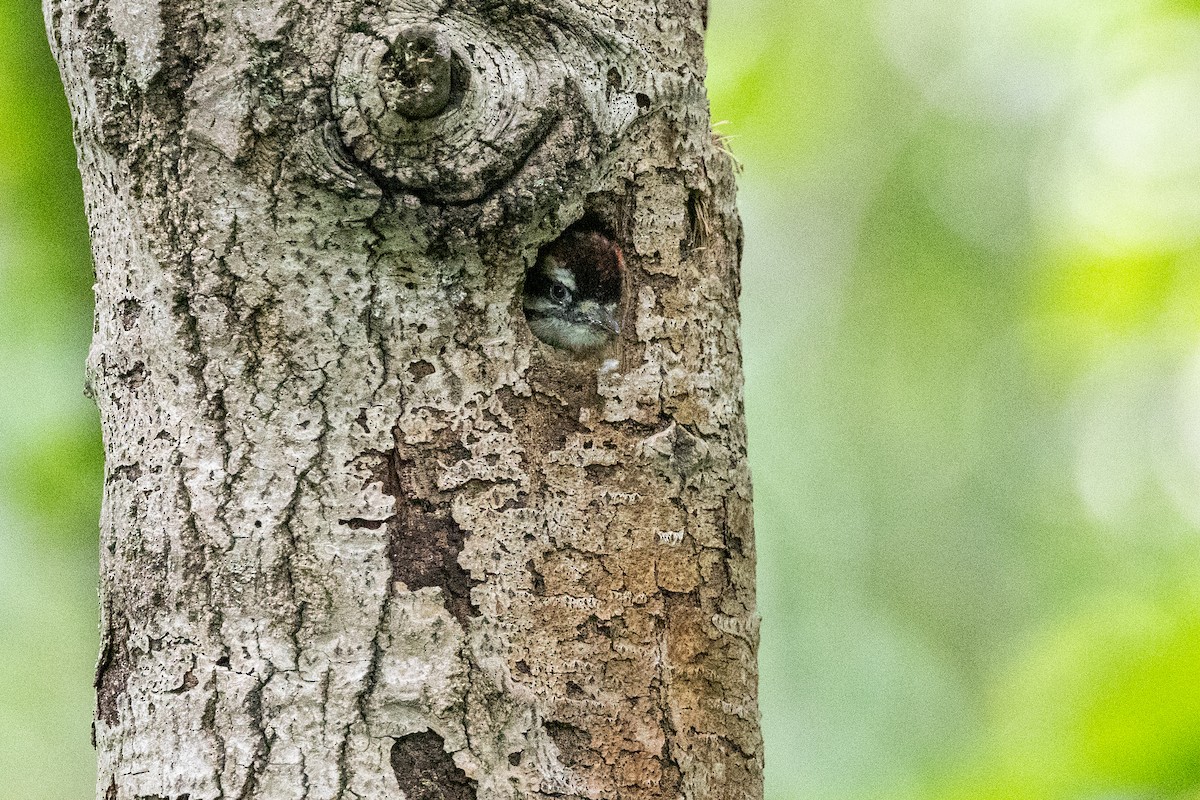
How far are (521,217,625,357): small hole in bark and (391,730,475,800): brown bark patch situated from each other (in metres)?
0.46

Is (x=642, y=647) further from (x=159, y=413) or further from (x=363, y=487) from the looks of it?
(x=159, y=413)

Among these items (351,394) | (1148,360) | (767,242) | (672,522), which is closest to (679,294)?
(672,522)

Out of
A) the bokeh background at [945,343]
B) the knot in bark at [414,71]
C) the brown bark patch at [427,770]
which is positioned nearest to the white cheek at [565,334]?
the knot in bark at [414,71]

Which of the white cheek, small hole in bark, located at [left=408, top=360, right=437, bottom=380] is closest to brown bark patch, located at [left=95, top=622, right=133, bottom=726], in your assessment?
small hole in bark, located at [left=408, top=360, right=437, bottom=380]

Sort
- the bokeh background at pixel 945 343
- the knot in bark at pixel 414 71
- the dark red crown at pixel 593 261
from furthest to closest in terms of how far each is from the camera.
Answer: the bokeh background at pixel 945 343 → the dark red crown at pixel 593 261 → the knot in bark at pixel 414 71

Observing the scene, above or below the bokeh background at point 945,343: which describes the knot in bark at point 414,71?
below

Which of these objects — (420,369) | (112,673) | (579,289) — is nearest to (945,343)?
(579,289)

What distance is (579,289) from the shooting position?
4.04ft

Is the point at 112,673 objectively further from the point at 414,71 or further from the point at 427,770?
the point at 414,71

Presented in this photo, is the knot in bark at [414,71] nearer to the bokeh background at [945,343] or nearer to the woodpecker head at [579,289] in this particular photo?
the woodpecker head at [579,289]

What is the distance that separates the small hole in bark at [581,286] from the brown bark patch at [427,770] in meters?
0.46

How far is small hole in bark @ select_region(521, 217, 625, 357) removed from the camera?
1191 mm

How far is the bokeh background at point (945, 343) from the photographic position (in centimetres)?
471

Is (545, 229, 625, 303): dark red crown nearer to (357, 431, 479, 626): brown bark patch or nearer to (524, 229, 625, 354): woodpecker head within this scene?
(524, 229, 625, 354): woodpecker head
